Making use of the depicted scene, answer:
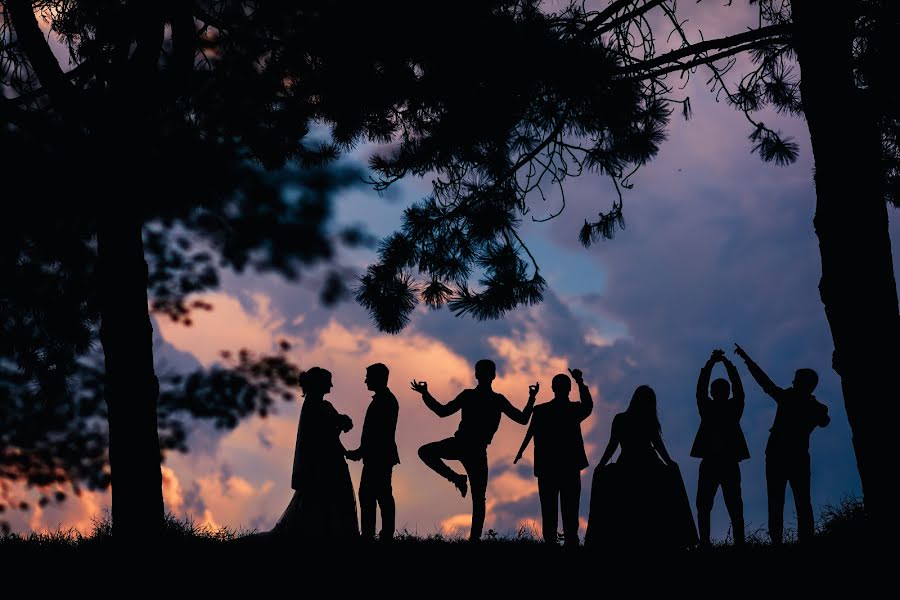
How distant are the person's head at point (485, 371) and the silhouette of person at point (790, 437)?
2171 millimetres

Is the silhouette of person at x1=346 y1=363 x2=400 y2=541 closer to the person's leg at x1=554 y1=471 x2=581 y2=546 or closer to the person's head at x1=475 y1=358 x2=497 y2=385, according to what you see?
the person's head at x1=475 y1=358 x2=497 y2=385

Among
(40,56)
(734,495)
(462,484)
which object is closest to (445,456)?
(462,484)

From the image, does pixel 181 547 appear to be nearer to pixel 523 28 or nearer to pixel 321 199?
pixel 321 199

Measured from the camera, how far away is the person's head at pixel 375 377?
24.5ft

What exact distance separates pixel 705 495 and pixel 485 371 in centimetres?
226

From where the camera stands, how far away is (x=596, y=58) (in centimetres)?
793

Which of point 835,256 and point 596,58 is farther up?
point 596,58

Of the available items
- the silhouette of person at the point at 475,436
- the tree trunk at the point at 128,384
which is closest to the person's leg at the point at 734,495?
the silhouette of person at the point at 475,436

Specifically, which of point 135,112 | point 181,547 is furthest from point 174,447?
point 135,112

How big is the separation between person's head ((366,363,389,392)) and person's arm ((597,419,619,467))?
2.02 metres

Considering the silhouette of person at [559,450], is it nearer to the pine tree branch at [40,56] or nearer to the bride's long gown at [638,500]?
the bride's long gown at [638,500]

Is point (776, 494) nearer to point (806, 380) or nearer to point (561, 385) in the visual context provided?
point (806, 380)

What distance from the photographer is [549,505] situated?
24.8 feet

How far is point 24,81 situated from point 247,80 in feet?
8.15
